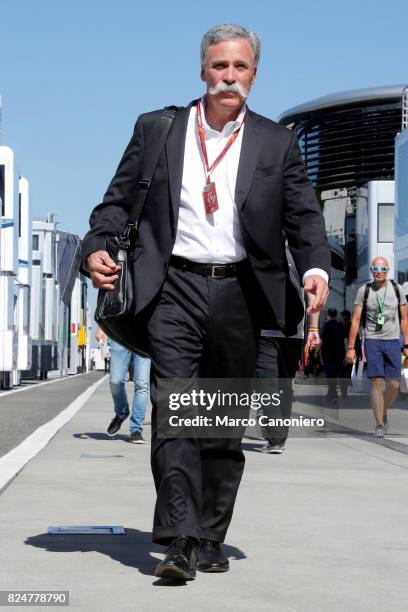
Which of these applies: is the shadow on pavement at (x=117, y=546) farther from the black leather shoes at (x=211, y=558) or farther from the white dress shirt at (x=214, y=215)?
the white dress shirt at (x=214, y=215)

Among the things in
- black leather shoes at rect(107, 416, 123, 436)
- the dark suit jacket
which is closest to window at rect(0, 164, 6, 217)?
black leather shoes at rect(107, 416, 123, 436)

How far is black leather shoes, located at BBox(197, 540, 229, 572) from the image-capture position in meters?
4.95

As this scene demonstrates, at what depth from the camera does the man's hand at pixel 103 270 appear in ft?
15.9

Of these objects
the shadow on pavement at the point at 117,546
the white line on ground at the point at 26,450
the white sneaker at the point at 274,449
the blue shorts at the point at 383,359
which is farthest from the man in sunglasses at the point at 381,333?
the shadow on pavement at the point at 117,546

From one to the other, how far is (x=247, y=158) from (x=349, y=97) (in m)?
46.7

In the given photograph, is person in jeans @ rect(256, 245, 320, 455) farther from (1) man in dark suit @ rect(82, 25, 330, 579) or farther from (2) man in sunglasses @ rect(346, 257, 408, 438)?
(1) man in dark suit @ rect(82, 25, 330, 579)

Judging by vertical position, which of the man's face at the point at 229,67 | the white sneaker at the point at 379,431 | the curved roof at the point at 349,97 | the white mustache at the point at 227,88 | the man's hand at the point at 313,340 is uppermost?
the curved roof at the point at 349,97

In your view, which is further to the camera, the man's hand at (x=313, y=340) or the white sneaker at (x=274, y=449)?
the white sneaker at (x=274, y=449)

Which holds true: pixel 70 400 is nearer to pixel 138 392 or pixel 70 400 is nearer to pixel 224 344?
pixel 138 392

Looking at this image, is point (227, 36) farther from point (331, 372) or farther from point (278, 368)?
point (331, 372)

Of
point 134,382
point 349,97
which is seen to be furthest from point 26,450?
point 349,97

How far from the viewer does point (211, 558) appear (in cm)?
496

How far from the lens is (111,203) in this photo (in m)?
5.02

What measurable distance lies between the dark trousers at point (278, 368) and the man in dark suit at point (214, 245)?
571 centimetres
